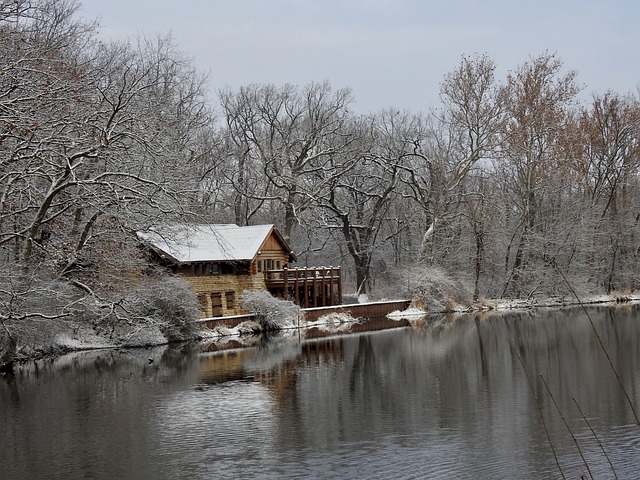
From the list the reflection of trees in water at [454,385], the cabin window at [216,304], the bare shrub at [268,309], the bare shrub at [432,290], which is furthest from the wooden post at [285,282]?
the bare shrub at [432,290]

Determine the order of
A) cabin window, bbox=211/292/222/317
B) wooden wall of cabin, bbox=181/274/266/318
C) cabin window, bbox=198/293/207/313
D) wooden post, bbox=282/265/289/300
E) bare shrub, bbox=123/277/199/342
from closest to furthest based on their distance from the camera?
bare shrub, bbox=123/277/199/342, cabin window, bbox=198/293/207/313, wooden wall of cabin, bbox=181/274/266/318, cabin window, bbox=211/292/222/317, wooden post, bbox=282/265/289/300

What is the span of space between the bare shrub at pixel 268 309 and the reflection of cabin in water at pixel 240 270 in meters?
1.56

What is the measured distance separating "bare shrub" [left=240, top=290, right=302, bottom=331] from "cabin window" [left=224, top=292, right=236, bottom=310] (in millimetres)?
1310

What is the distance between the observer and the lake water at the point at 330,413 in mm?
14266

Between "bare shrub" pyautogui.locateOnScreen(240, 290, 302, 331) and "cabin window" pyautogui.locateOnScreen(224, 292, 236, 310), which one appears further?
"cabin window" pyautogui.locateOnScreen(224, 292, 236, 310)

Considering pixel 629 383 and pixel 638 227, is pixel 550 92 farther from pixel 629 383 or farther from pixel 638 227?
pixel 629 383

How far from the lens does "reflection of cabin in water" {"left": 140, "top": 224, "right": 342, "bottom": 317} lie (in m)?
41.4

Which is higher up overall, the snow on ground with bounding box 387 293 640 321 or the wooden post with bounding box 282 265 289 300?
the wooden post with bounding box 282 265 289 300

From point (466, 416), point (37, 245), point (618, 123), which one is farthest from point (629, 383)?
point (618, 123)

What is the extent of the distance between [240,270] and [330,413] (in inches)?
1000

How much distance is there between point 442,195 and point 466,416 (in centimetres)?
3660

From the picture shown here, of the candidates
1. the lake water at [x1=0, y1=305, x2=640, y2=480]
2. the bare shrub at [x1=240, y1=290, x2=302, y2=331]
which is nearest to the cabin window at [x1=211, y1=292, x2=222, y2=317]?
the bare shrub at [x1=240, y1=290, x2=302, y2=331]

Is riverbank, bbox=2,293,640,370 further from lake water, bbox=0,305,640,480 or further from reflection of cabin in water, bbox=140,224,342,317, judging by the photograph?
reflection of cabin in water, bbox=140,224,342,317

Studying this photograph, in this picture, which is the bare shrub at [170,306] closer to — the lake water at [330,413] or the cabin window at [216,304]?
the lake water at [330,413]
